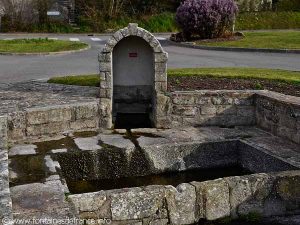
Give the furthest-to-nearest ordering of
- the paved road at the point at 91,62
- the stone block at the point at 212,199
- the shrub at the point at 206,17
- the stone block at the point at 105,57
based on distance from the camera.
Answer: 1. the shrub at the point at 206,17
2. the paved road at the point at 91,62
3. the stone block at the point at 105,57
4. the stone block at the point at 212,199

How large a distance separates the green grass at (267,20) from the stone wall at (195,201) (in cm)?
2588

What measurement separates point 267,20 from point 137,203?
2857 centimetres

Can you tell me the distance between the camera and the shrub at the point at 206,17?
2217 centimetres

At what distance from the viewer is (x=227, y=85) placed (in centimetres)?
1026

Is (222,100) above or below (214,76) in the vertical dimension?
below

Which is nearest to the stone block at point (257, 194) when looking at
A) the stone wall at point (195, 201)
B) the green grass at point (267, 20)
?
the stone wall at point (195, 201)

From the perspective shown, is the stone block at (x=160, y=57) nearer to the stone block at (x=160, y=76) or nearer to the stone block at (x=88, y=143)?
the stone block at (x=160, y=76)

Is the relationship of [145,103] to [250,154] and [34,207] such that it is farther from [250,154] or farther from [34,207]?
[34,207]

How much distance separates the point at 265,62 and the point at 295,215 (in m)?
10.7

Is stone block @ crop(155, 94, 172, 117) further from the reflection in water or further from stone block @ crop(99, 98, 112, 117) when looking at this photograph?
the reflection in water

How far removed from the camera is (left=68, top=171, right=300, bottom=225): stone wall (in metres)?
5.42

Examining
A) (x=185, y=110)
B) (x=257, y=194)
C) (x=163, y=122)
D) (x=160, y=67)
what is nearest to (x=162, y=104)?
(x=163, y=122)

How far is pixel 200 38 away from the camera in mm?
23422

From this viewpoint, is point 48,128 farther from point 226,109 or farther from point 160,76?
point 226,109
